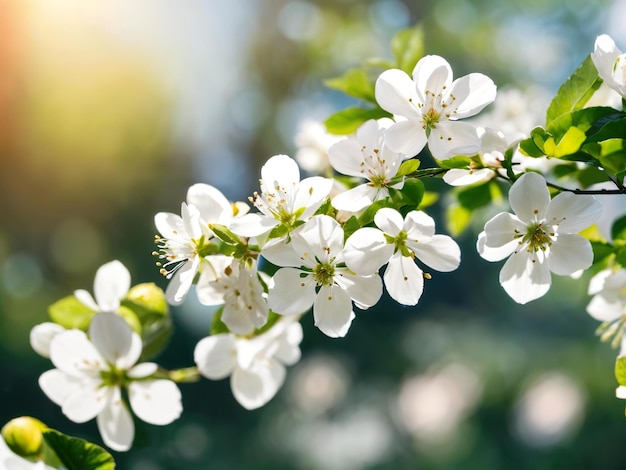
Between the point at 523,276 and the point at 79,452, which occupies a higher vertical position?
the point at 523,276

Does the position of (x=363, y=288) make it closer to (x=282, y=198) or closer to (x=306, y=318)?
(x=282, y=198)

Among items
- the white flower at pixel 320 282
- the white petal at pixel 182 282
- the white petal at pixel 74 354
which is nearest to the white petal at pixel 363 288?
the white flower at pixel 320 282

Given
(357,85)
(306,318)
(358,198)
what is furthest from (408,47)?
(306,318)

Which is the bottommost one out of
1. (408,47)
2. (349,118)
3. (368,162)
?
(368,162)

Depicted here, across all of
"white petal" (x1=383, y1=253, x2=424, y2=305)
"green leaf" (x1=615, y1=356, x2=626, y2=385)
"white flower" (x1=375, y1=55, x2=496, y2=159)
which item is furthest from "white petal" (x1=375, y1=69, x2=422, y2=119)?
"green leaf" (x1=615, y1=356, x2=626, y2=385)

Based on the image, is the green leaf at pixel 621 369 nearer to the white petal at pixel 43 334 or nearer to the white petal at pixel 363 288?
the white petal at pixel 363 288

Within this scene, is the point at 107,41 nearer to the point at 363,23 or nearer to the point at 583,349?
the point at 363,23

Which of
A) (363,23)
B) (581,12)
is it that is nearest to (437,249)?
(581,12)
